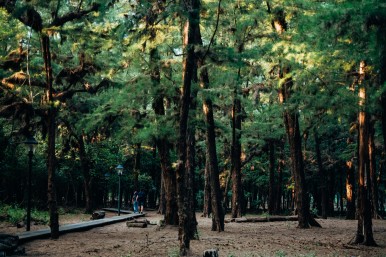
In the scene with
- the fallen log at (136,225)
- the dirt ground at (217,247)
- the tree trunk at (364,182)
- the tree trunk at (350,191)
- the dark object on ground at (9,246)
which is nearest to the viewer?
the dark object on ground at (9,246)

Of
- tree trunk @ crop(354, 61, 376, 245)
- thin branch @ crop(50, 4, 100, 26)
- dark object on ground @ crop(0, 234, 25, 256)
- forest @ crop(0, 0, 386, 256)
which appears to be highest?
thin branch @ crop(50, 4, 100, 26)

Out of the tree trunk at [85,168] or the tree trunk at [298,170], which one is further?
the tree trunk at [85,168]

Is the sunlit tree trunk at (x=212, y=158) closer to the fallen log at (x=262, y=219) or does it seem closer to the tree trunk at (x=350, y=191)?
the fallen log at (x=262, y=219)

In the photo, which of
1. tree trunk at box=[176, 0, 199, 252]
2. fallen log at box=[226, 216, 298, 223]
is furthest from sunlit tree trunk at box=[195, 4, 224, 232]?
fallen log at box=[226, 216, 298, 223]

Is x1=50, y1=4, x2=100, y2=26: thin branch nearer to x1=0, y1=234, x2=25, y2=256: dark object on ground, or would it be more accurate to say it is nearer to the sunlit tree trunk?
the sunlit tree trunk

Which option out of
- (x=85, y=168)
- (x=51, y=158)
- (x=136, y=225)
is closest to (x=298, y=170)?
(x=136, y=225)

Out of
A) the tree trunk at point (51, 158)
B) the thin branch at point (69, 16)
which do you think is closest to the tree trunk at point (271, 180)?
the tree trunk at point (51, 158)

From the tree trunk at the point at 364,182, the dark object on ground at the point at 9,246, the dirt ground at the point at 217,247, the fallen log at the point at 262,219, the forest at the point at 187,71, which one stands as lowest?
the fallen log at the point at 262,219

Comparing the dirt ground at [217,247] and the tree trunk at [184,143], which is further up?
the tree trunk at [184,143]

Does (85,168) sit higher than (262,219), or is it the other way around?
(85,168)

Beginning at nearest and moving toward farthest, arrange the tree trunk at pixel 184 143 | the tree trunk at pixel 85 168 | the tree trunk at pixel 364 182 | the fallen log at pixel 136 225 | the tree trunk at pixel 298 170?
the tree trunk at pixel 184 143
the tree trunk at pixel 364 182
the tree trunk at pixel 298 170
the fallen log at pixel 136 225
the tree trunk at pixel 85 168

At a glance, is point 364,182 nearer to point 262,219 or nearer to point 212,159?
point 212,159

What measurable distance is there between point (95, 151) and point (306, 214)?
20889mm

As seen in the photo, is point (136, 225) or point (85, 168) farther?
point (85, 168)
